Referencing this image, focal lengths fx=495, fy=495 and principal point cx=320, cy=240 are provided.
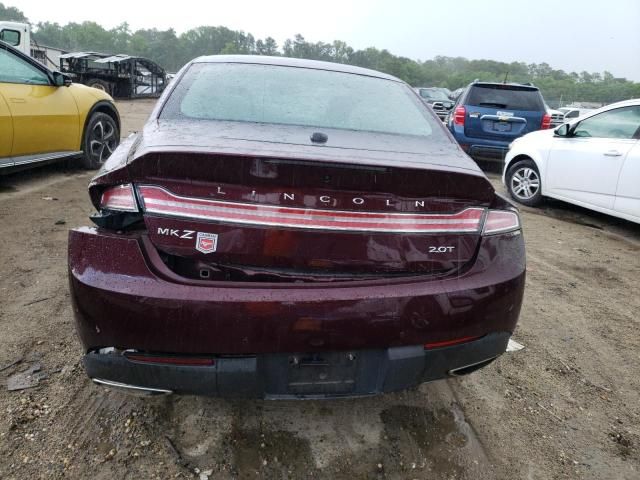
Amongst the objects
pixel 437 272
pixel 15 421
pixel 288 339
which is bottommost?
pixel 15 421

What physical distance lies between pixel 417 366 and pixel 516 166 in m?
5.85

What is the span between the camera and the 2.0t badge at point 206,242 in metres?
1.67

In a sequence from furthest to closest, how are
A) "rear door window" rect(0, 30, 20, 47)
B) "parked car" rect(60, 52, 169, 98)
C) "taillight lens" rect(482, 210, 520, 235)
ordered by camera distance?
"parked car" rect(60, 52, 169, 98) → "rear door window" rect(0, 30, 20, 47) → "taillight lens" rect(482, 210, 520, 235)

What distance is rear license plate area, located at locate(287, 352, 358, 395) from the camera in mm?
1736

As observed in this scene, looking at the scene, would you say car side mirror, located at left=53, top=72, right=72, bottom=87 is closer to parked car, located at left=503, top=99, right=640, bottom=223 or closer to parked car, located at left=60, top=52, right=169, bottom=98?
parked car, located at left=503, top=99, right=640, bottom=223

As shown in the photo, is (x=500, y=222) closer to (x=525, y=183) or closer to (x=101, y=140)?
(x=525, y=183)

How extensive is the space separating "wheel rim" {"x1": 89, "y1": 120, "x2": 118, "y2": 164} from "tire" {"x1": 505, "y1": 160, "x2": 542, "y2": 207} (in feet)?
18.4

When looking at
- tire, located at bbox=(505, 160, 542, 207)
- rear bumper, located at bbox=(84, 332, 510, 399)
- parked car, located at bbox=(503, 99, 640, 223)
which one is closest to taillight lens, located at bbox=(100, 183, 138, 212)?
rear bumper, located at bbox=(84, 332, 510, 399)

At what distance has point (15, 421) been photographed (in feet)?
6.83

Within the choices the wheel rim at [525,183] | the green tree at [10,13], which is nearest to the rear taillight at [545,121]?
the wheel rim at [525,183]

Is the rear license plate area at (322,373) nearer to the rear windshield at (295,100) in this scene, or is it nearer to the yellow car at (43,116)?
the rear windshield at (295,100)

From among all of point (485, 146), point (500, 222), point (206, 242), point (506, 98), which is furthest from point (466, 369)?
point (506, 98)

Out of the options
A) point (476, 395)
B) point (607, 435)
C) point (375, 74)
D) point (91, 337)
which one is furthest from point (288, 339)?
point (375, 74)

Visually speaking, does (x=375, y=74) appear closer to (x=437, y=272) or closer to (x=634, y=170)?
(x=437, y=272)
